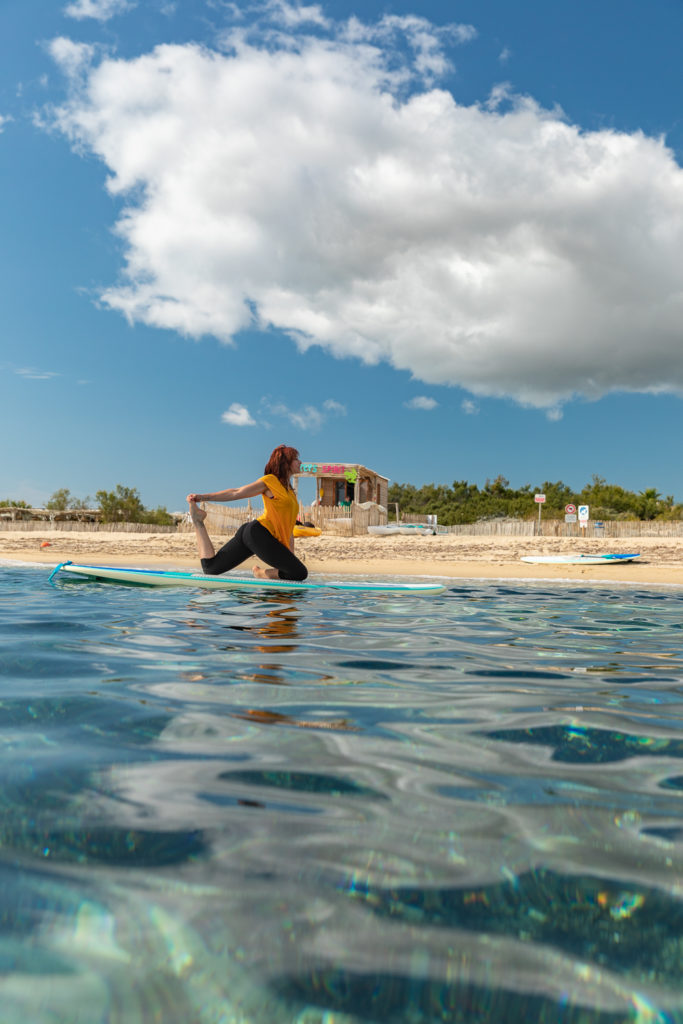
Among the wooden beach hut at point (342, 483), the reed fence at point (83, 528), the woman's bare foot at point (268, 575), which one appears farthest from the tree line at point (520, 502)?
the woman's bare foot at point (268, 575)

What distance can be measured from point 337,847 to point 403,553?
62.9 ft

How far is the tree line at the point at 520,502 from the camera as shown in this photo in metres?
48.7

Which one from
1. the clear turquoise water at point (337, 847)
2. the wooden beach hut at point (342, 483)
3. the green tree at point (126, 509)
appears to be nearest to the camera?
the clear turquoise water at point (337, 847)

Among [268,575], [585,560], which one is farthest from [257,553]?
[585,560]

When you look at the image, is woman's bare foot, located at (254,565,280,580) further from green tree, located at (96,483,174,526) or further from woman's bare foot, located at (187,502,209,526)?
green tree, located at (96,483,174,526)

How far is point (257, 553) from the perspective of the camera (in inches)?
291

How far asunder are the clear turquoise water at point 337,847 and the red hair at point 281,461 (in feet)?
14.0

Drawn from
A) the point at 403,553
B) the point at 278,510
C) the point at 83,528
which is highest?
the point at 278,510

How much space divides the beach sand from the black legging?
6034mm

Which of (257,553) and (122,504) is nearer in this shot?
(257,553)

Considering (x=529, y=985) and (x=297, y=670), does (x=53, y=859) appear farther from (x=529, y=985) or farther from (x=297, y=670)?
(x=297, y=670)

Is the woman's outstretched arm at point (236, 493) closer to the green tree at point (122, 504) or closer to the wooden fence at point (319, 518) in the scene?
the wooden fence at point (319, 518)

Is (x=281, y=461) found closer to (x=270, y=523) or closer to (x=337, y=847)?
(x=270, y=523)

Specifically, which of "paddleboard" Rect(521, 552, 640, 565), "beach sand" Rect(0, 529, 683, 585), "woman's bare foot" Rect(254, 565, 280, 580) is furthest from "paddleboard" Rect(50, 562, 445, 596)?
"paddleboard" Rect(521, 552, 640, 565)
